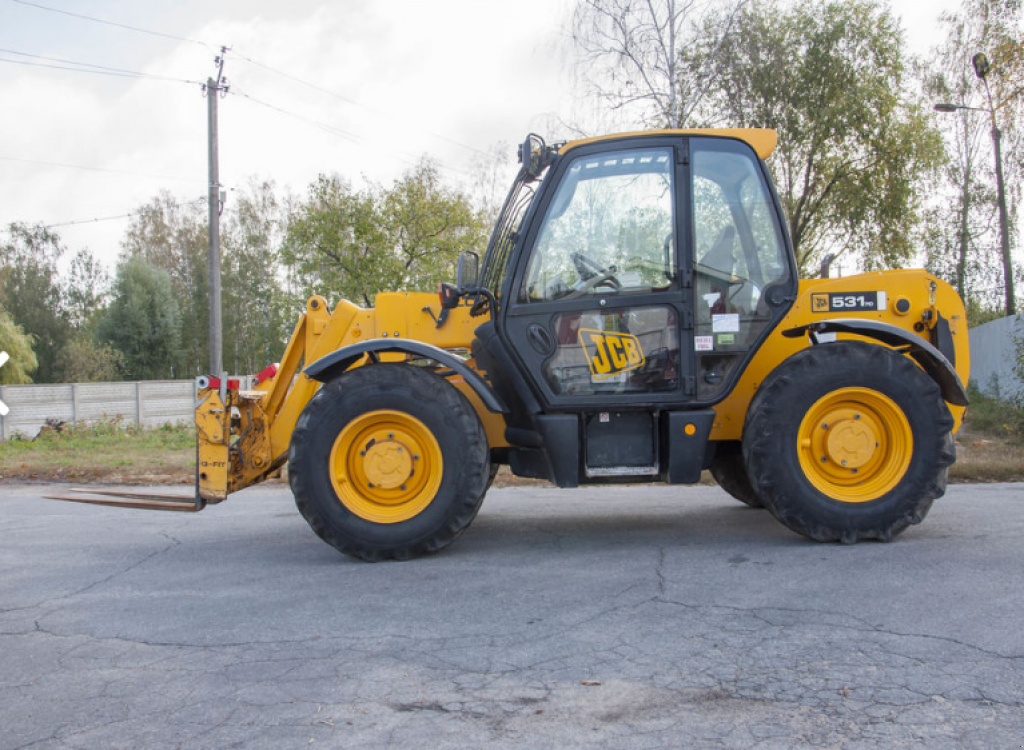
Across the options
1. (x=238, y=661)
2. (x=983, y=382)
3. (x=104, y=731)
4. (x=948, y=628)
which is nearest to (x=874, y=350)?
(x=948, y=628)

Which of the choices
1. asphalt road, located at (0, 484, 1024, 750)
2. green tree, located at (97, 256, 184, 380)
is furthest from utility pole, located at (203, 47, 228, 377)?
green tree, located at (97, 256, 184, 380)

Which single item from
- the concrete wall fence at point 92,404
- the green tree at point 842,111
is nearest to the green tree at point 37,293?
the concrete wall fence at point 92,404

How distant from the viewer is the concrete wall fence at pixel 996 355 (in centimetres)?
1722

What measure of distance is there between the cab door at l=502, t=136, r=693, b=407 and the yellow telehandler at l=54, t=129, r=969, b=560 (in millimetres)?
10

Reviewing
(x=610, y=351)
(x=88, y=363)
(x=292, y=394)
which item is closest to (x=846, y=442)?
(x=610, y=351)

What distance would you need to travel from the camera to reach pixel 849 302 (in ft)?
18.7

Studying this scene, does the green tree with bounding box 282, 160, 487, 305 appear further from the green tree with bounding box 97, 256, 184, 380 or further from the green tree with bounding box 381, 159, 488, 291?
the green tree with bounding box 97, 256, 184, 380

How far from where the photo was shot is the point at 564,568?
506 centimetres

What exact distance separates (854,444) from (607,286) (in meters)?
1.87

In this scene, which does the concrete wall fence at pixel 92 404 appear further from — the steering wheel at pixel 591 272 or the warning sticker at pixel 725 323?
the warning sticker at pixel 725 323

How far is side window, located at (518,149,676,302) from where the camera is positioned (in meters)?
5.52

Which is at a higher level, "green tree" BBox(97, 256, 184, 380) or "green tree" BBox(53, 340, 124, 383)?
"green tree" BBox(97, 256, 184, 380)

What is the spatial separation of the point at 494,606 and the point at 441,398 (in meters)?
1.55

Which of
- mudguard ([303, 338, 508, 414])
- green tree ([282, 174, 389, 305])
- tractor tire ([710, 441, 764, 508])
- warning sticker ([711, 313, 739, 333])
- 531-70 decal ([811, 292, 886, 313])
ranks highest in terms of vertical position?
green tree ([282, 174, 389, 305])
